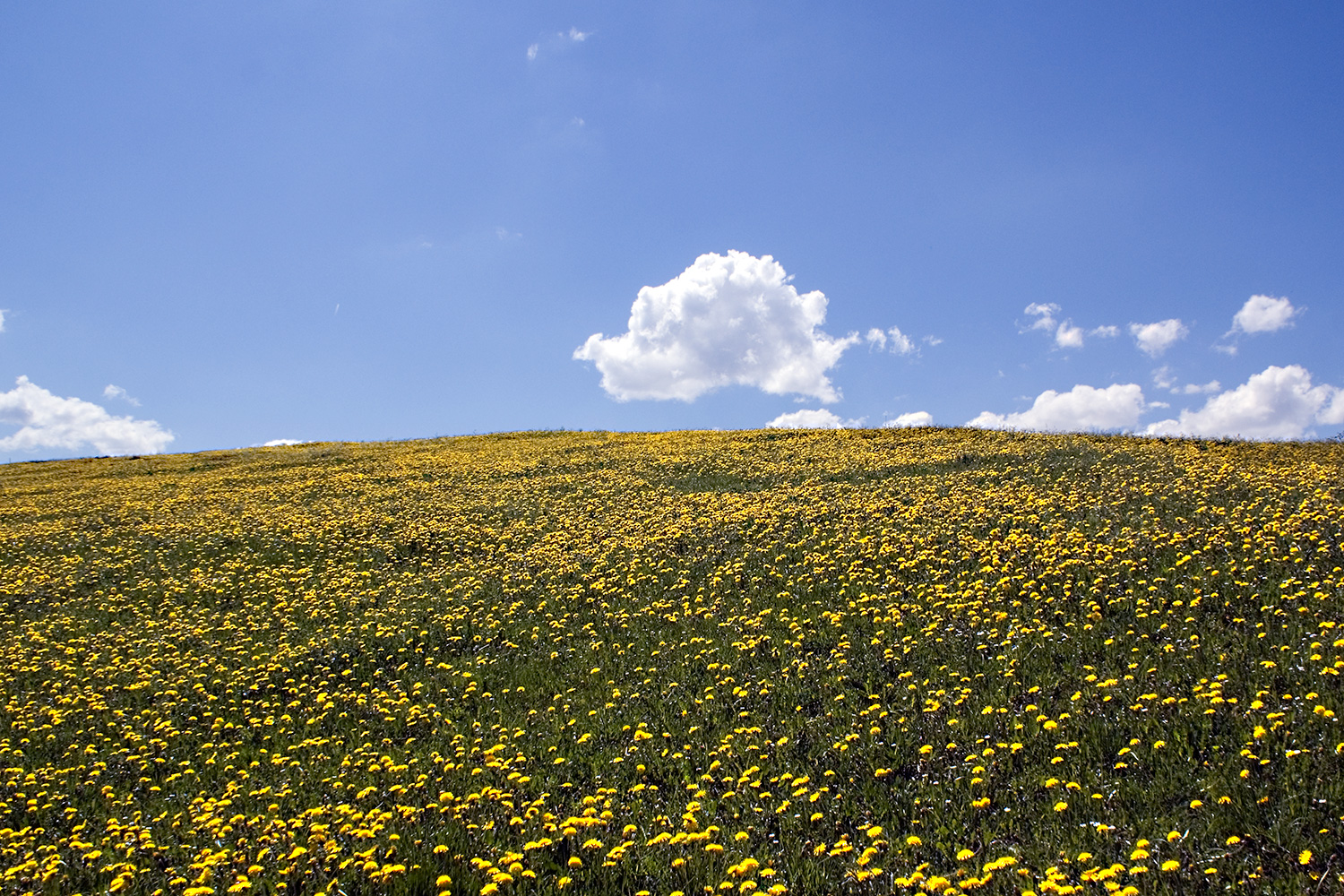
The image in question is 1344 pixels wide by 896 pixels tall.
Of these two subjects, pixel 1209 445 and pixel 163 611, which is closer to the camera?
pixel 163 611

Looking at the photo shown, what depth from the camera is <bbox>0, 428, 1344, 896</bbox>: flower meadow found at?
571cm

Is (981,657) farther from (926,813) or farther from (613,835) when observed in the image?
(613,835)

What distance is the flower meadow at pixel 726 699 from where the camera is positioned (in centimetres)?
571

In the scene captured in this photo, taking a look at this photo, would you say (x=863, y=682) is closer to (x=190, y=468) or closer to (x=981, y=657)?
(x=981, y=657)

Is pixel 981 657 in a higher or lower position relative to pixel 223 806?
higher

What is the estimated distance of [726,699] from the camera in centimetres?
915

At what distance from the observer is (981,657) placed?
29.9 feet

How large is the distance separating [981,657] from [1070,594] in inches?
92.3

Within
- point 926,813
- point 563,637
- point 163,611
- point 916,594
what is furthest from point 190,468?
point 926,813

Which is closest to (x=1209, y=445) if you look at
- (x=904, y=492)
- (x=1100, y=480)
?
(x=1100, y=480)

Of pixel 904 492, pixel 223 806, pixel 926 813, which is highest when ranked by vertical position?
pixel 904 492

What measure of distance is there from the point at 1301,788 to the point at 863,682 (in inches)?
160

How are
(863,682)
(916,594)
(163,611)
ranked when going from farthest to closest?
(163,611) → (916,594) → (863,682)

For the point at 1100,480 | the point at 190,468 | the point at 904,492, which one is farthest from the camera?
the point at 190,468
